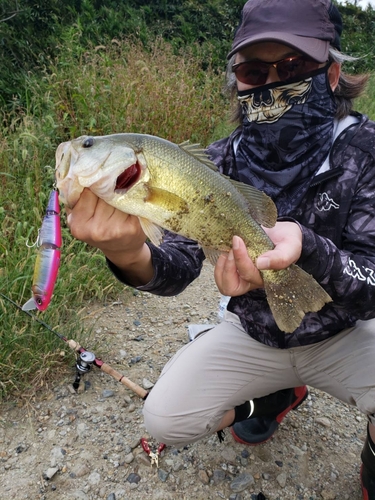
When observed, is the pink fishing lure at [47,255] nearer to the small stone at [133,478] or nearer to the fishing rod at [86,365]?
the fishing rod at [86,365]

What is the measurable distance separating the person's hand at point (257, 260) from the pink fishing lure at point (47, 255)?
29.8 inches

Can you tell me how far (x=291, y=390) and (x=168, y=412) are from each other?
0.90 m

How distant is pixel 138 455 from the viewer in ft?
8.23

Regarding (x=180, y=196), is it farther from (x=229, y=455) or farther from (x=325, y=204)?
(x=229, y=455)

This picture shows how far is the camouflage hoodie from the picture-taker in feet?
6.40

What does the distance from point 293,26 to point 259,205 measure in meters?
1.01


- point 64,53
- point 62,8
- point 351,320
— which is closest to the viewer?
point 351,320

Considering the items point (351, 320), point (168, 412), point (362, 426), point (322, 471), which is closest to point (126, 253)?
point (168, 412)

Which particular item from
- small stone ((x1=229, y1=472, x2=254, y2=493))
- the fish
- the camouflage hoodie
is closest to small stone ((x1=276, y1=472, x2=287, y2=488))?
small stone ((x1=229, y1=472, x2=254, y2=493))

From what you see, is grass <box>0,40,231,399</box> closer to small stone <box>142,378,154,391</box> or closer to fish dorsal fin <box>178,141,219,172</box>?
small stone <box>142,378,154,391</box>

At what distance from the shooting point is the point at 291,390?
8.98 feet

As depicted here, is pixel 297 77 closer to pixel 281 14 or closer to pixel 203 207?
pixel 281 14

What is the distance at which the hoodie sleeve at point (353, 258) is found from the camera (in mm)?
1901

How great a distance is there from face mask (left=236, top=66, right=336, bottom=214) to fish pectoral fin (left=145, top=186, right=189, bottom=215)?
823mm
